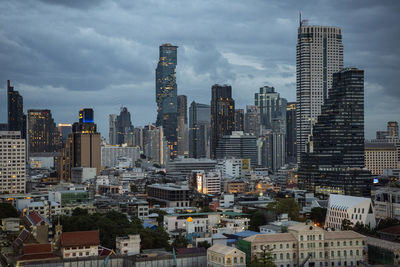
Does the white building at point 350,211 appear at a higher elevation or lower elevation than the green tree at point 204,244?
higher

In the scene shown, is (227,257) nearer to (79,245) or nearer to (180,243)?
(79,245)

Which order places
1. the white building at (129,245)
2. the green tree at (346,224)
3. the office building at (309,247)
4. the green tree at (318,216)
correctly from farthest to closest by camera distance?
the green tree at (318,216) → the green tree at (346,224) → the white building at (129,245) → the office building at (309,247)

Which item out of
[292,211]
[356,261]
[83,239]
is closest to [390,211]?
[292,211]

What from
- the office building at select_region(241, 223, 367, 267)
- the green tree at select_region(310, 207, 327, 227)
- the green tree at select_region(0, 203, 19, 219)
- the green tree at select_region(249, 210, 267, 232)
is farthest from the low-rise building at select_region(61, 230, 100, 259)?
the green tree at select_region(310, 207, 327, 227)

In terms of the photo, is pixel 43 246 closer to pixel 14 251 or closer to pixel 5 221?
pixel 14 251

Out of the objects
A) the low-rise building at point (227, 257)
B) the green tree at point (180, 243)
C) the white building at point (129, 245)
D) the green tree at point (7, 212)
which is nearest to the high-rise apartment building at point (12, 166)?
the green tree at point (7, 212)

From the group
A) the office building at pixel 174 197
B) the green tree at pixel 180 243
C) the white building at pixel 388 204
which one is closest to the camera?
the green tree at pixel 180 243

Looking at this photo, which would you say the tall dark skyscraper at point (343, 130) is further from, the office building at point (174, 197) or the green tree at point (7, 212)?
the green tree at point (7, 212)

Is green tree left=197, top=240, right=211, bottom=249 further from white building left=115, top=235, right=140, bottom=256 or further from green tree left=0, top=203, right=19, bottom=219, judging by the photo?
green tree left=0, top=203, right=19, bottom=219

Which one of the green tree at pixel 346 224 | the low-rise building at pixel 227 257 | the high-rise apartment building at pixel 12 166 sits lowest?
the green tree at pixel 346 224
